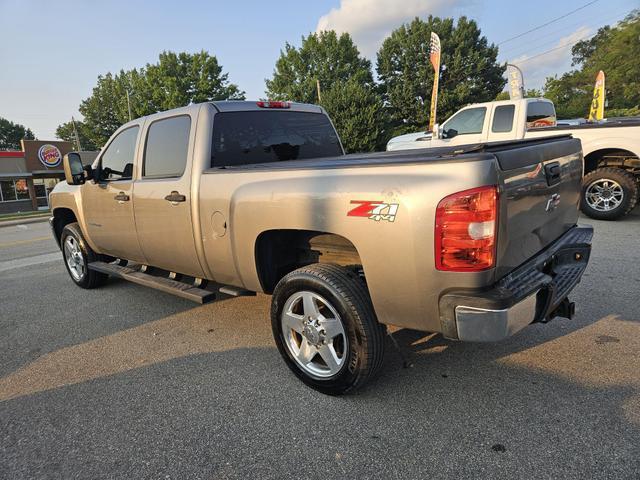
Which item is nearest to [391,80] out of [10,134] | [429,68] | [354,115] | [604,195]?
[429,68]

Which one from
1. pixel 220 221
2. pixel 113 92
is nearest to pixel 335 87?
pixel 220 221

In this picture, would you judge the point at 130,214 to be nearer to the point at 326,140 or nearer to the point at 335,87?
the point at 326,140

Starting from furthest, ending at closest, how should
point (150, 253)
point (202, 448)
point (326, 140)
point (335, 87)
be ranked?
1. point (335, 87)
2. point (326, 140)
3. point (150, 253)
4. point (202, 448)

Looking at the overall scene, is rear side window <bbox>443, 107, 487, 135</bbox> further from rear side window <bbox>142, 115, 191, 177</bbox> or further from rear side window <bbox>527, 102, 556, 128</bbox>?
rear side window <bbox>142, 115, 191, 177</bbox>

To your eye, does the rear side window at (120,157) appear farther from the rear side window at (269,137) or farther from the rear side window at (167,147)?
the rear side window at (269,137)

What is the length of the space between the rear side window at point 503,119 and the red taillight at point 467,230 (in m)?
8.34

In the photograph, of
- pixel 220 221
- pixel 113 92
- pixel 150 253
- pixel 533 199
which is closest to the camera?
pixel 533 199

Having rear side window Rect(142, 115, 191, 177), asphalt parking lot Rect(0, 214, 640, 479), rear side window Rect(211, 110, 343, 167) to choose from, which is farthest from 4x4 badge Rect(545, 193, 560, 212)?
rear side window Rect(142, 115, 191, 177)

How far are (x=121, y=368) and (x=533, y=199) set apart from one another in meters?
3.13

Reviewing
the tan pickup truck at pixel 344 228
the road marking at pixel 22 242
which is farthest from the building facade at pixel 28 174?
the tan pickup truck at pixel 344 228

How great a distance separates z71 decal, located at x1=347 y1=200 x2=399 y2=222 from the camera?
211 centimetres

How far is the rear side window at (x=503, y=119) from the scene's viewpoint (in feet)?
30.1

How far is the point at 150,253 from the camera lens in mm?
3908

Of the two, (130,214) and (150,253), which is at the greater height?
(130,214)
